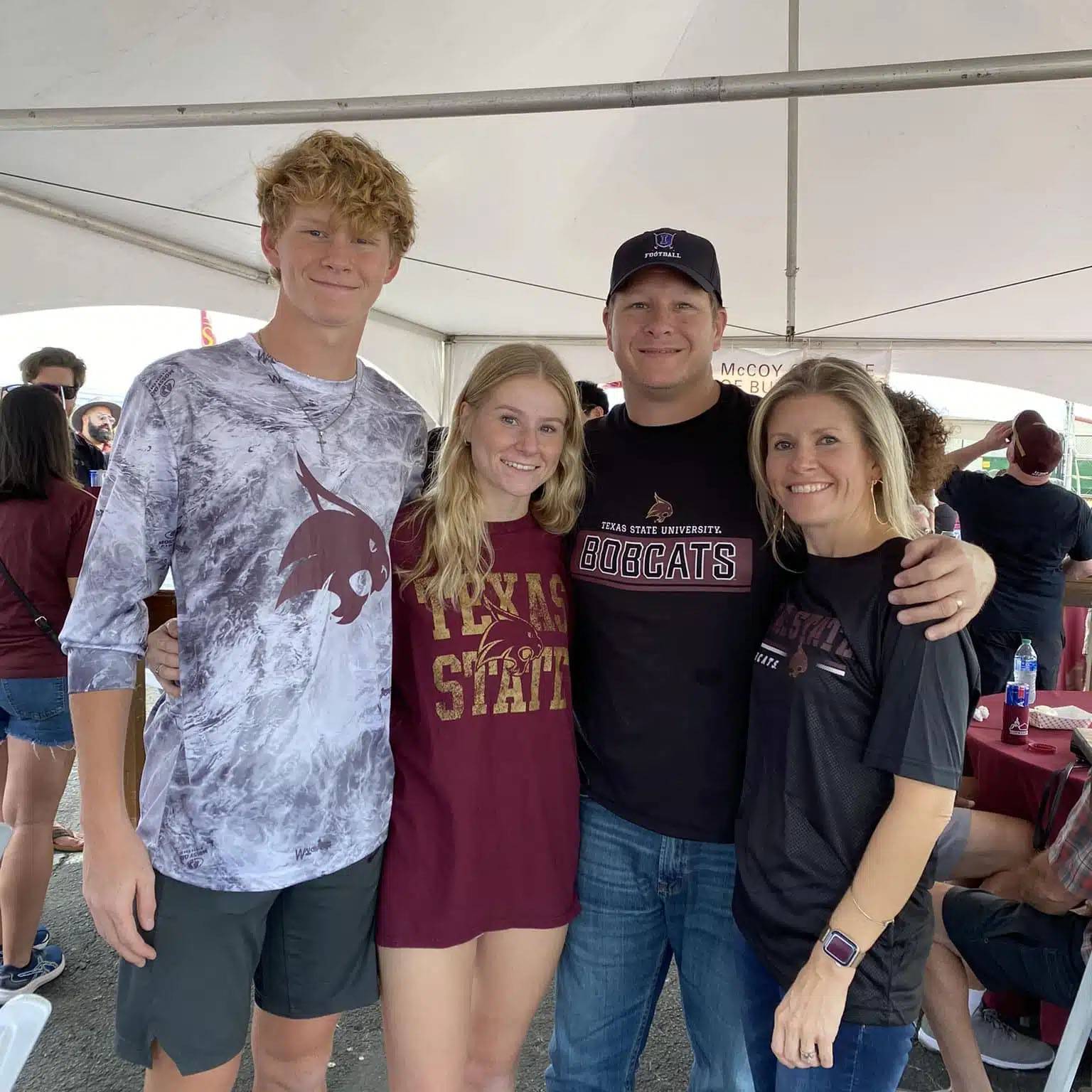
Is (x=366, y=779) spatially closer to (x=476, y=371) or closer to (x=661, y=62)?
(x=476, y=371)

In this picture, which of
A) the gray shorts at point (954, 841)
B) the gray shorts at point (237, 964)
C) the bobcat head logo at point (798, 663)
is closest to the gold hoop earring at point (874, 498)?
the bobcat head logo at point (798, 663)

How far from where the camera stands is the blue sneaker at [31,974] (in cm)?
253

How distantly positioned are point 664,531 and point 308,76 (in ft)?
9.90

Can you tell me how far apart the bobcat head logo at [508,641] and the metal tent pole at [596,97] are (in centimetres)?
170

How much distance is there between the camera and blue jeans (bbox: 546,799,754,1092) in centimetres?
152

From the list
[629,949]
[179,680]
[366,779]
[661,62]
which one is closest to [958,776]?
[629,949]

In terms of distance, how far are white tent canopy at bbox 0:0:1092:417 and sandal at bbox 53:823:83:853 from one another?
7.52ft

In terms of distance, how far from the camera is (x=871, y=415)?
136 cm

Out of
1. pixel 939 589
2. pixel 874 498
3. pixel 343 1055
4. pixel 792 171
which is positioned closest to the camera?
pixel 939 589

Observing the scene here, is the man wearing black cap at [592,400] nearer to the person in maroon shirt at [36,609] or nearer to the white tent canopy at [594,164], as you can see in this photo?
the white tent canopy at [594,164]

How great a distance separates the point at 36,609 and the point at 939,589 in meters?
2.65

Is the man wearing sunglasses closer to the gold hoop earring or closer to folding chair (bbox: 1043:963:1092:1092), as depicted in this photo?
the gold hoop earring

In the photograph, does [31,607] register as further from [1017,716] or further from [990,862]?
[1017,716]

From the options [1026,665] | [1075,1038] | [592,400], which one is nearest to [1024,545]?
[1026,665]
